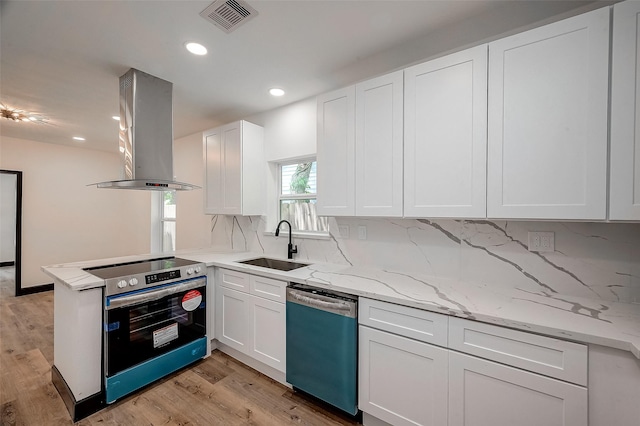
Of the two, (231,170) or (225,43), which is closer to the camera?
(225,43)

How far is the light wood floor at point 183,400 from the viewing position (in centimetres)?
188

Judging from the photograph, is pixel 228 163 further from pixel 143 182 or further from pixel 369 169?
pixel 369 169

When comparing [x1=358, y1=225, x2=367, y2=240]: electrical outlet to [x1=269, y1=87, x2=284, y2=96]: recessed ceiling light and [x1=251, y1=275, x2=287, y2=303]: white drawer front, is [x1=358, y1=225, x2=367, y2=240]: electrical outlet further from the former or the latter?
[x1=269, y1=87, x2=284, y2=96]: recessed ceiling light

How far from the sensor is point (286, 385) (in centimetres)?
223

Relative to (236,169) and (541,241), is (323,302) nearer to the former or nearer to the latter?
(541,241)

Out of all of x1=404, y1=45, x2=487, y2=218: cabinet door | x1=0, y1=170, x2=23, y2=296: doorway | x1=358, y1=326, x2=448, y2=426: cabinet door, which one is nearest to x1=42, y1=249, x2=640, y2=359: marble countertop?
x1=358, y1=326, x2=448, y2=426: cabinet door

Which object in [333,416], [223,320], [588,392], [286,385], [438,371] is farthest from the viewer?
[223,320]

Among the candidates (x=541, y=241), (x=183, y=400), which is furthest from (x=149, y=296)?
(x=541, y=241)

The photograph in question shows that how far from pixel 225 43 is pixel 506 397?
266 centimetres

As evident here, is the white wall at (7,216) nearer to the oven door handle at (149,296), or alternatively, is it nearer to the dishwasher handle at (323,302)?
the oven door handle at (149,296)

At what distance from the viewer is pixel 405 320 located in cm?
161

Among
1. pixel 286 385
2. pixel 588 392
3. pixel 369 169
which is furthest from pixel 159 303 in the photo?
pixel 588 392

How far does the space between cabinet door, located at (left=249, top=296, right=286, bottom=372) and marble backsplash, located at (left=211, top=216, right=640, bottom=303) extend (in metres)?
Result: 0.73

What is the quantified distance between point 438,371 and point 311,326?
84 centimetres
